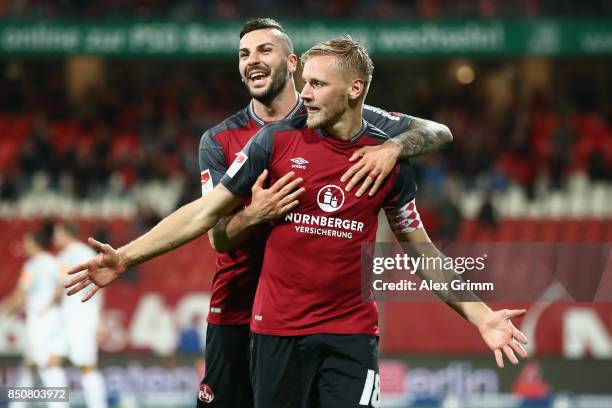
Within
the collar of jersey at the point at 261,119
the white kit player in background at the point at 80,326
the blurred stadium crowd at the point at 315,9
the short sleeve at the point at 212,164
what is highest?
the blurred stadium crowd at the point at 315,9

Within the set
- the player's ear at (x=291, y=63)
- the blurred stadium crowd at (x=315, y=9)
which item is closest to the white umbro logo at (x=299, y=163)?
the player's ear at (x=291, y=63)

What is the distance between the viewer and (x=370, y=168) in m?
4.21

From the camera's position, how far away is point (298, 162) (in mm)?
4234

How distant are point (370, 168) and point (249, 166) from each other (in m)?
0.55

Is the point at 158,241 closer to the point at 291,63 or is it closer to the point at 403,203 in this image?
the point at 403,203

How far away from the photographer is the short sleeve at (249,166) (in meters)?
4.25

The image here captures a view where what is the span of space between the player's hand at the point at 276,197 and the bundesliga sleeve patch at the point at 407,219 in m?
0.54

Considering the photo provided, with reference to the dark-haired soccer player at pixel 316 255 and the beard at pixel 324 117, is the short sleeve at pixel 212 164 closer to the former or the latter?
the dark-haired soccer player at pixel 316 255

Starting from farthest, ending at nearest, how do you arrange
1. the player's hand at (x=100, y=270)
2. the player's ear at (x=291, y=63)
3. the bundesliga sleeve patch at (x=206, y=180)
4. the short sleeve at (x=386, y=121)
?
the player's ear at (x=291, y=63) → the bundesliga sleeve patch at (x=206, y=180) → the short sleeve at (x=386, y=121) → the player's hand at (x=100, y=270)

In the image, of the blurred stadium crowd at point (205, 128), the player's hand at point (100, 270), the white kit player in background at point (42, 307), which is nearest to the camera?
the player's hand at point (100, 270)

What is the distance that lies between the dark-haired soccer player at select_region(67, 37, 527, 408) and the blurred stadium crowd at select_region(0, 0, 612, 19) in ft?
41.3

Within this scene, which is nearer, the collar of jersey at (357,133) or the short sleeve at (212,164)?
the collar of jersey at (357,133)

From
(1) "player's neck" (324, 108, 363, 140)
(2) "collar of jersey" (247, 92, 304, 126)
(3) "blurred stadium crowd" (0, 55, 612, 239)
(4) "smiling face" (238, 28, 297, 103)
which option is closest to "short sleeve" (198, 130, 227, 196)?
(2) "collar of jersey" (247, 92, 304, 126)

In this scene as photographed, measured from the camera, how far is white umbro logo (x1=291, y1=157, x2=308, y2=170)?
13.9 feet
